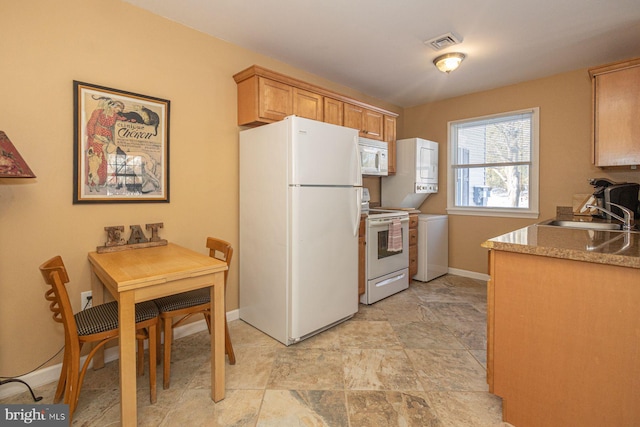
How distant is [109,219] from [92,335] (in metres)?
0.89

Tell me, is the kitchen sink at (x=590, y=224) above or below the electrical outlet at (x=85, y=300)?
above

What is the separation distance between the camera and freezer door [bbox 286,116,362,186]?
2363mm

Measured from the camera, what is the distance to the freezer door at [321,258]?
2.42 metres

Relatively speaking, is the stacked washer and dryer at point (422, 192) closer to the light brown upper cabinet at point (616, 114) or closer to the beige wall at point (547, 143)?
the beige wall at point (547, 143)

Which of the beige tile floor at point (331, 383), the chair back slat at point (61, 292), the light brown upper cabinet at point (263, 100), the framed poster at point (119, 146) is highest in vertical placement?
the light brown upper cabinet at point (263, 100)

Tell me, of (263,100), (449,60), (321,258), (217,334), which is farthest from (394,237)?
(217,334)

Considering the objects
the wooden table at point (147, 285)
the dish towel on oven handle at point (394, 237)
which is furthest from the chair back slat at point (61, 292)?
the dish towel on oven handle at point (394, 237)

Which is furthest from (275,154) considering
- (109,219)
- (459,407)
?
(459,407)

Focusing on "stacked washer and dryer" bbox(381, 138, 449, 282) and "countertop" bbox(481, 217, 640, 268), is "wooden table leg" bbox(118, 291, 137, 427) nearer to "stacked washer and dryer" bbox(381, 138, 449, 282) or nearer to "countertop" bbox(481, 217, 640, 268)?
"countertop" bbox(481, 217, 640, 268)

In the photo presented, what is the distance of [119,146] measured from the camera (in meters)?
2.22

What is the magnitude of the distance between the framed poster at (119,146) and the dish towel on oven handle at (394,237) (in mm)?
2262

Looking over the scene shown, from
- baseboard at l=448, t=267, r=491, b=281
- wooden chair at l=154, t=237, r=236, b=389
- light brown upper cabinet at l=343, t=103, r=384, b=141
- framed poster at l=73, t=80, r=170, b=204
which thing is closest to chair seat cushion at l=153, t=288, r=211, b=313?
wooden chair at l=154, t=237, r=236, b=389

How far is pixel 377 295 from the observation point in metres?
3.42

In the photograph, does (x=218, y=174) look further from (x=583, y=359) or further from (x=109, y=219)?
(x=583, y=359)
